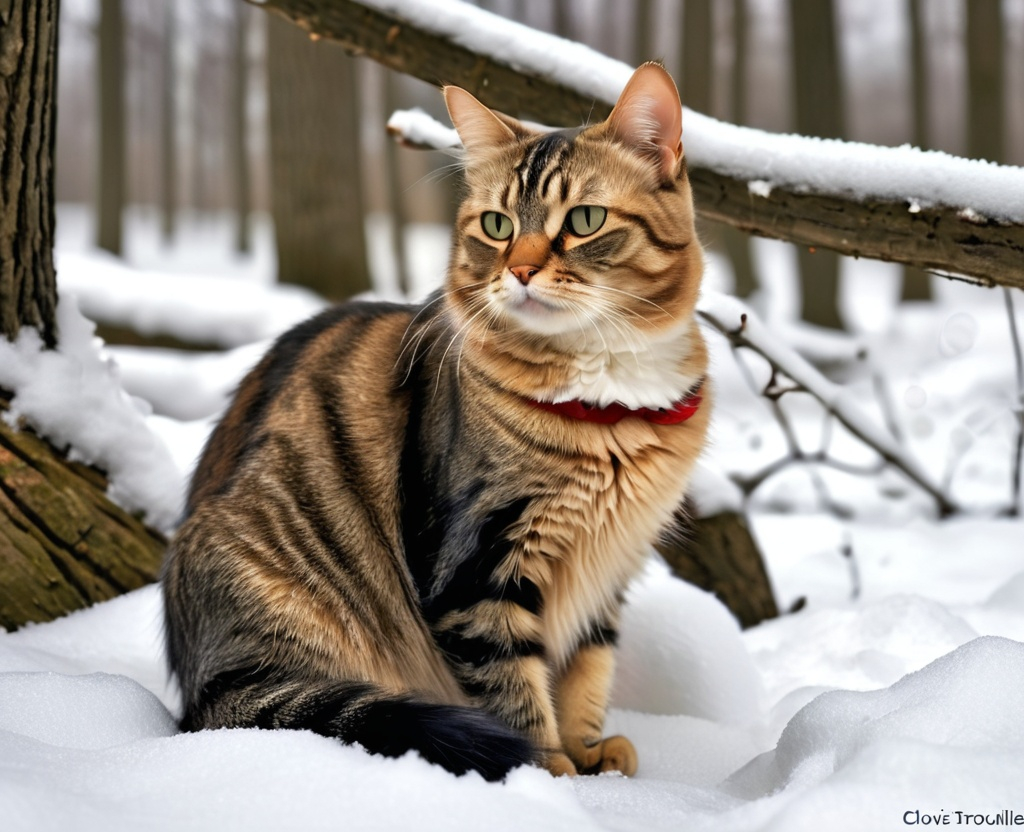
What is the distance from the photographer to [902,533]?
4.57 m

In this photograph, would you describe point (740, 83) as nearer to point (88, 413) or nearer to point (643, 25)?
point (643, 25)

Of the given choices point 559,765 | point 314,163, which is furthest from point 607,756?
point 314,163

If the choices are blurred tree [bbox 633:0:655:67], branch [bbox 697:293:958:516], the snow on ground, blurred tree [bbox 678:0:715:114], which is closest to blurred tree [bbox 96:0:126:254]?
blurred tree [bbox 633:0:655:67]

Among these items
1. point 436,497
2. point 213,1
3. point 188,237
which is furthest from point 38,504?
point 188,237

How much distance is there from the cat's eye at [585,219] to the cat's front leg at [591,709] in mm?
974

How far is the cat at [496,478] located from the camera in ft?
6.82

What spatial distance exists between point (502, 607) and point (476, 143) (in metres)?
1.17

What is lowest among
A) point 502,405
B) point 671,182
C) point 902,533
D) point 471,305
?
point 902,533

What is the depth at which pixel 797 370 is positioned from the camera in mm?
3416

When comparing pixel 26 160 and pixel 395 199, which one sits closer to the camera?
pixel 26 160

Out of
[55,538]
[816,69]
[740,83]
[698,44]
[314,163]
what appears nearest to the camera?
[55,538]

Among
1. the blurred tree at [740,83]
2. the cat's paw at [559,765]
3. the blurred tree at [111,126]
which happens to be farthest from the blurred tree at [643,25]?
the cat's paw at [559,765]

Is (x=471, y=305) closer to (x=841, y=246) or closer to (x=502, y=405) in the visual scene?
(x=502, y=405)

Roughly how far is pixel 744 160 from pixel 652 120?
427mm
